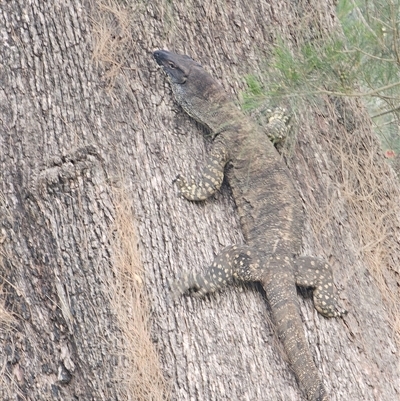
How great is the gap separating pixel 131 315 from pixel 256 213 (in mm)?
Answer: 1157

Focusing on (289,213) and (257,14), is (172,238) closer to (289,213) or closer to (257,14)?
(289,213)

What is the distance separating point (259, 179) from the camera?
4805 millimetres

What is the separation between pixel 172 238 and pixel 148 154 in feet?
1.96

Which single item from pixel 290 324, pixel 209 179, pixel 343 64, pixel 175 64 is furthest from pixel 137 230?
pixel 343 64

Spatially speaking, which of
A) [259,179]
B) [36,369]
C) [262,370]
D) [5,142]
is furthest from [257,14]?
[36,369]

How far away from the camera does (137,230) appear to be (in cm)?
421

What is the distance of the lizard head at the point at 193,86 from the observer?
4.64 metres

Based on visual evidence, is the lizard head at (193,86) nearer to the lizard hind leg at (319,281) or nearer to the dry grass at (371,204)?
the dry grass at (371,204)

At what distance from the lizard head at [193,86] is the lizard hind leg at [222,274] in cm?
102

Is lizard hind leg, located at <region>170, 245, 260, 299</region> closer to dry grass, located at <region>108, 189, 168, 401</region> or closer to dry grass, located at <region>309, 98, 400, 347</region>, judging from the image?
dry grass, located at <region>108, 189, 168, 401</region>

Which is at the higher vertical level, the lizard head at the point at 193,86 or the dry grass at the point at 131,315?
the lizard head at the point at 193,86

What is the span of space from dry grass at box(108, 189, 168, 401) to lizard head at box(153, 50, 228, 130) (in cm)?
97

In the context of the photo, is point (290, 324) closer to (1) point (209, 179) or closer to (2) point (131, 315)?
(2) point (131, 315)

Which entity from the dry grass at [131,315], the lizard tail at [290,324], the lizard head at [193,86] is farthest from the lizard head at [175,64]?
the lizard tail at [290,324]
